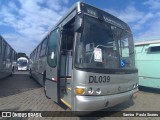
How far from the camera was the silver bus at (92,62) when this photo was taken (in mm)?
4605

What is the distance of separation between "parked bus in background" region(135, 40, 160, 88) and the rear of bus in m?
4.46

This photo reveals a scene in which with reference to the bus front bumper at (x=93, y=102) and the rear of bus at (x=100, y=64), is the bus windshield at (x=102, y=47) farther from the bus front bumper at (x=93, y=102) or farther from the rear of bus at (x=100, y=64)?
the bus front bumper at (x=93, y=102)

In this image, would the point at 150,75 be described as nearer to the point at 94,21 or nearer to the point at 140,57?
the point at 140,57

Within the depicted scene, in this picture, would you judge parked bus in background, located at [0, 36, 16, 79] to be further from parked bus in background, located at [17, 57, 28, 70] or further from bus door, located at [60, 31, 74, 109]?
parked bus in background, located at [17, 57, 28, 70]

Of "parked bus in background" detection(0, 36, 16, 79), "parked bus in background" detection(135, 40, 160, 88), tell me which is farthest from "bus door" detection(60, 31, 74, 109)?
"parked bus in background" detection(0, 36, 16, 79)

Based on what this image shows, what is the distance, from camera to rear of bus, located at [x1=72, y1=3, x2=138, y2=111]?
15.0 feet

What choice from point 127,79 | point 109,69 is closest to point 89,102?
point 109,69

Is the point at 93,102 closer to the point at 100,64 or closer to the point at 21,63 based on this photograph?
the point at 100,64

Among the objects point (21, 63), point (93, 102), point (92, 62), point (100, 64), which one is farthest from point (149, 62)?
point (21, 63)

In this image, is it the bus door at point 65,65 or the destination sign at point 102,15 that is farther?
the bus door at point 65,65

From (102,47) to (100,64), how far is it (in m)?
0.56

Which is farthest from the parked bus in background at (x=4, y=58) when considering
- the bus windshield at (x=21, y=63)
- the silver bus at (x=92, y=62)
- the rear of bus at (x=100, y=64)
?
the bus windshield at (x=21, y=63)

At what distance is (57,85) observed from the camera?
5.89m

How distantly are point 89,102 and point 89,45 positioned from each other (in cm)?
152
